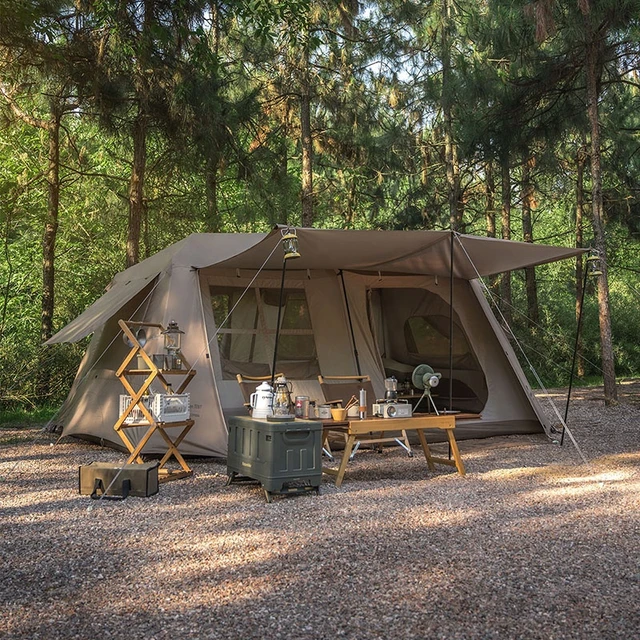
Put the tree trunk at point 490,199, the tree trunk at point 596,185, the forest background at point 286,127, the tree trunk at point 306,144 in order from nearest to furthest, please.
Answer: the forest background at point 286,127, the tree trunk at point 596,185, the tree trunk at point 306,144, the tree trunk at point 490,199

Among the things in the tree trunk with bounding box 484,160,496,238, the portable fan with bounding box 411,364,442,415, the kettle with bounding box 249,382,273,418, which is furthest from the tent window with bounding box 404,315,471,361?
the tree trunk with bounding box 484,160,496,238

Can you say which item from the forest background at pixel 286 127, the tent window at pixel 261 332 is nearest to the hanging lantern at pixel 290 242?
the tent window at pixel 261 332

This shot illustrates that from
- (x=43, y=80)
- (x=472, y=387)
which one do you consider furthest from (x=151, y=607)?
(x=43, y=80)

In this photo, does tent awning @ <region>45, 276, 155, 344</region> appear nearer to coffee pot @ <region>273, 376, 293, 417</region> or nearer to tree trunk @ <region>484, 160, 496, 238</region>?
coffee pot @ <region>273, 376, 293, 417</region>

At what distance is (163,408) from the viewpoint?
15.6 ft

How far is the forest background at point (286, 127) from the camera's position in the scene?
304 inches

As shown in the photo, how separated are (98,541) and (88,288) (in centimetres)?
813

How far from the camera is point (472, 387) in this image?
6832 mm

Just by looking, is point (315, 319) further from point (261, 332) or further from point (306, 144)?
point (306, 144)

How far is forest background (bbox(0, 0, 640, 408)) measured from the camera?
773cm

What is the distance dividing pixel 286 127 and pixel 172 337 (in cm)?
665

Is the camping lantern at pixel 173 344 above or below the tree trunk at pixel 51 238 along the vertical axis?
below

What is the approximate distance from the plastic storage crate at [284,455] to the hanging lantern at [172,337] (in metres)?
1.03

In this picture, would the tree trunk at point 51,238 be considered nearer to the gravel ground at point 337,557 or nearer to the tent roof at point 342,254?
the tent roof at point 342,254
